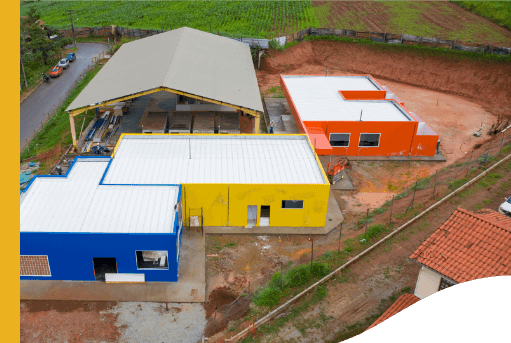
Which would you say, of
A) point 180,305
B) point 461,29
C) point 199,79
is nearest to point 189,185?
point 180,305

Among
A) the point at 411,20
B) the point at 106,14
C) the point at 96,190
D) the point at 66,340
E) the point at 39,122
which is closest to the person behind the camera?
the point at 66,340

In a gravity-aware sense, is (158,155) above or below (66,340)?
→ above

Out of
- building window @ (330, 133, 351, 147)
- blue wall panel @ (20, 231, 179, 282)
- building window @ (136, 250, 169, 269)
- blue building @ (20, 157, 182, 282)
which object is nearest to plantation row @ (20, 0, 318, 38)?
building window @ (330, 133, 351, 147)

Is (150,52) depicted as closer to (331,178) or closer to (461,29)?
(331,178)

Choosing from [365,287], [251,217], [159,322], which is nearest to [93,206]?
[159,322]

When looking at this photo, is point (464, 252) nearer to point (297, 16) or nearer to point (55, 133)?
point (55, 133)

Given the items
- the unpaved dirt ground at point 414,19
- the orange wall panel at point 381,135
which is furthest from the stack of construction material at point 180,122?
the unpaved dirt ground at point 414,19

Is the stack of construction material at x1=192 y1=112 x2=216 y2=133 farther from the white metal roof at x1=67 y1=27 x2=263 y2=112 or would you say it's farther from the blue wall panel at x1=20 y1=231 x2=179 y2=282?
the blue wall panel at x1=20 y1=231 x2=179 y2=282
